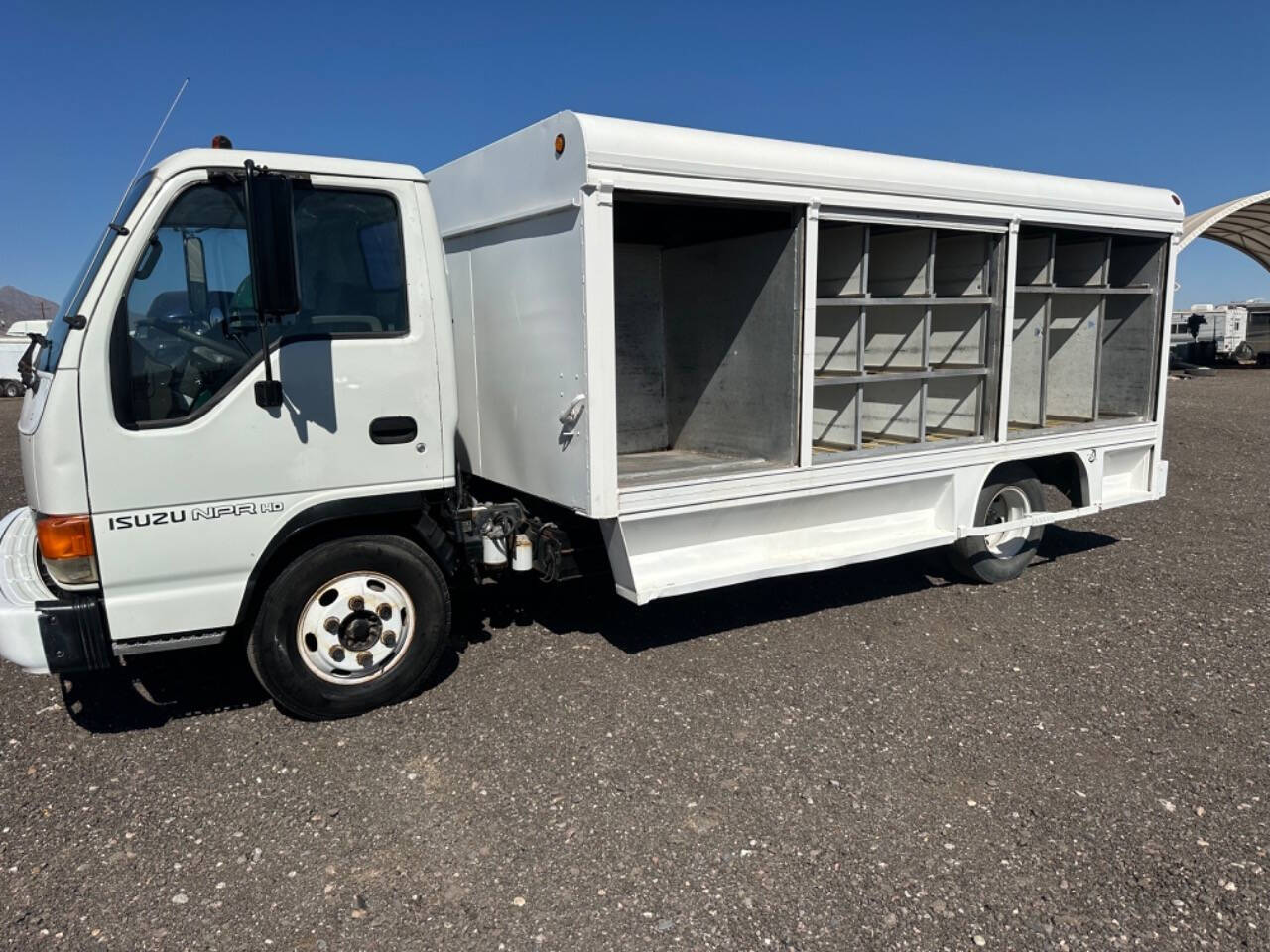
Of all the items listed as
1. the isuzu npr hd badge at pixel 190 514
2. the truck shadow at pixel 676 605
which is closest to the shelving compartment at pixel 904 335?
the truck shadow at pixel 676 605

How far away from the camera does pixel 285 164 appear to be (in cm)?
394

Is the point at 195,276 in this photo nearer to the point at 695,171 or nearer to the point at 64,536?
the point at 64,536

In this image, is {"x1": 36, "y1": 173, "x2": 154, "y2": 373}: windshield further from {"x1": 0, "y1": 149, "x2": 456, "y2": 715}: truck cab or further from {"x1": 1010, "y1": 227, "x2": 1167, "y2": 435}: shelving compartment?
{"x1": 1010, "y1": 227, "x2": 1167, "y2": 435}: shelving compartment

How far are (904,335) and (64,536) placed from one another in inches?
190

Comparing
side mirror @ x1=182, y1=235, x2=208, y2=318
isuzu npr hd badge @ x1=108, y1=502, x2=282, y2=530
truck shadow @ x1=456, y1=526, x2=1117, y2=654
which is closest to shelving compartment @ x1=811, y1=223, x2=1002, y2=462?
truck shadow @ x1=456, y1=526, x2=1117, y2=654

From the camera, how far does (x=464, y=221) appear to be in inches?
197

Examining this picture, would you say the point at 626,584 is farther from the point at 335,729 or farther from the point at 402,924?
the point at 402,924

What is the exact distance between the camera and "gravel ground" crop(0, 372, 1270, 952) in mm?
2971

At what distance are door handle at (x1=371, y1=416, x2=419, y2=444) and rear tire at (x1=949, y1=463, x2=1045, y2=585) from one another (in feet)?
12.1

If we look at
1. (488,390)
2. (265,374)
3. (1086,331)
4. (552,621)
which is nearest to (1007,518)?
(1086,331)

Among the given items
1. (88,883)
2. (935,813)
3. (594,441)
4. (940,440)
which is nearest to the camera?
(88,883)

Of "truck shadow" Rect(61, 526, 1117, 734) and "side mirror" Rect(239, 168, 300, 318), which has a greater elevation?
"side mirror" Rect(239, 168, 300, 318)

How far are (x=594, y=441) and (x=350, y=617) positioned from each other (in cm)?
→ 136

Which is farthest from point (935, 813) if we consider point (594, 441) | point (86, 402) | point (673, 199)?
point (86, 402)
